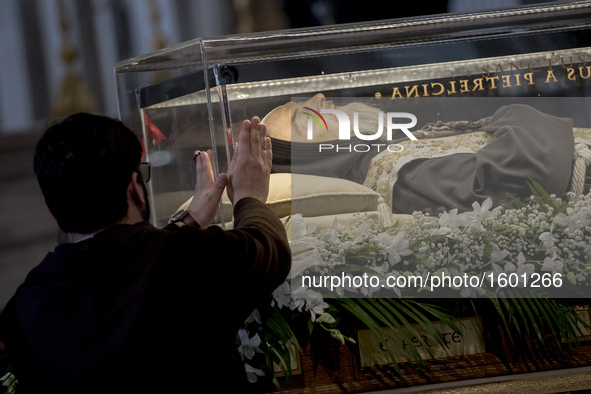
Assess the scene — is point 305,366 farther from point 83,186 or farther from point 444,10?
point 444,10

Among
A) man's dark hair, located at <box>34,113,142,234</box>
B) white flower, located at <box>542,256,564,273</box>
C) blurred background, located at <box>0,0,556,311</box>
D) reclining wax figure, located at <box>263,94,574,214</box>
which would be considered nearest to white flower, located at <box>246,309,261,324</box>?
reclining wax figure, located at <box>263,94,574,214</box>

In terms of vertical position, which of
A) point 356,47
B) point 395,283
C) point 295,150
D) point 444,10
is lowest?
point 395,283

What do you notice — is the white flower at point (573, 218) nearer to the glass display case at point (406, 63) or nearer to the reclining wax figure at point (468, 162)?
the reclining wax figure at point (468, 162)

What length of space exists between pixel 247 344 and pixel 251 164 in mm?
428

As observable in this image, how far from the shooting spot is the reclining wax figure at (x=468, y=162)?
1143mm

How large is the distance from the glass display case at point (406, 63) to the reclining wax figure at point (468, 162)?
38 mm

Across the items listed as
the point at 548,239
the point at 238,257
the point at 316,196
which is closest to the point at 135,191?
the point at 238,257

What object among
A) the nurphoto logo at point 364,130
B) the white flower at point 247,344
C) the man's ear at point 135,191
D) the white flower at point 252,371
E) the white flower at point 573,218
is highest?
the nurphoto logo at point 364,130

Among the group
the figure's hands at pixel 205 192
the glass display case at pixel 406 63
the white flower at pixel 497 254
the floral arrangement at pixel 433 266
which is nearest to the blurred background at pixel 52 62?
the glass display case at pixel 406 63

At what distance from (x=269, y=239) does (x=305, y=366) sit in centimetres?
46

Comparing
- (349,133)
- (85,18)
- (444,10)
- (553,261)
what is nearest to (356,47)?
(349,133)

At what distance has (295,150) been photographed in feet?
3.80

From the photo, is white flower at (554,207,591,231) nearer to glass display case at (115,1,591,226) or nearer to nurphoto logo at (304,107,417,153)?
glass display case at (115,1,591,226)

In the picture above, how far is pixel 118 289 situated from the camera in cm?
75
